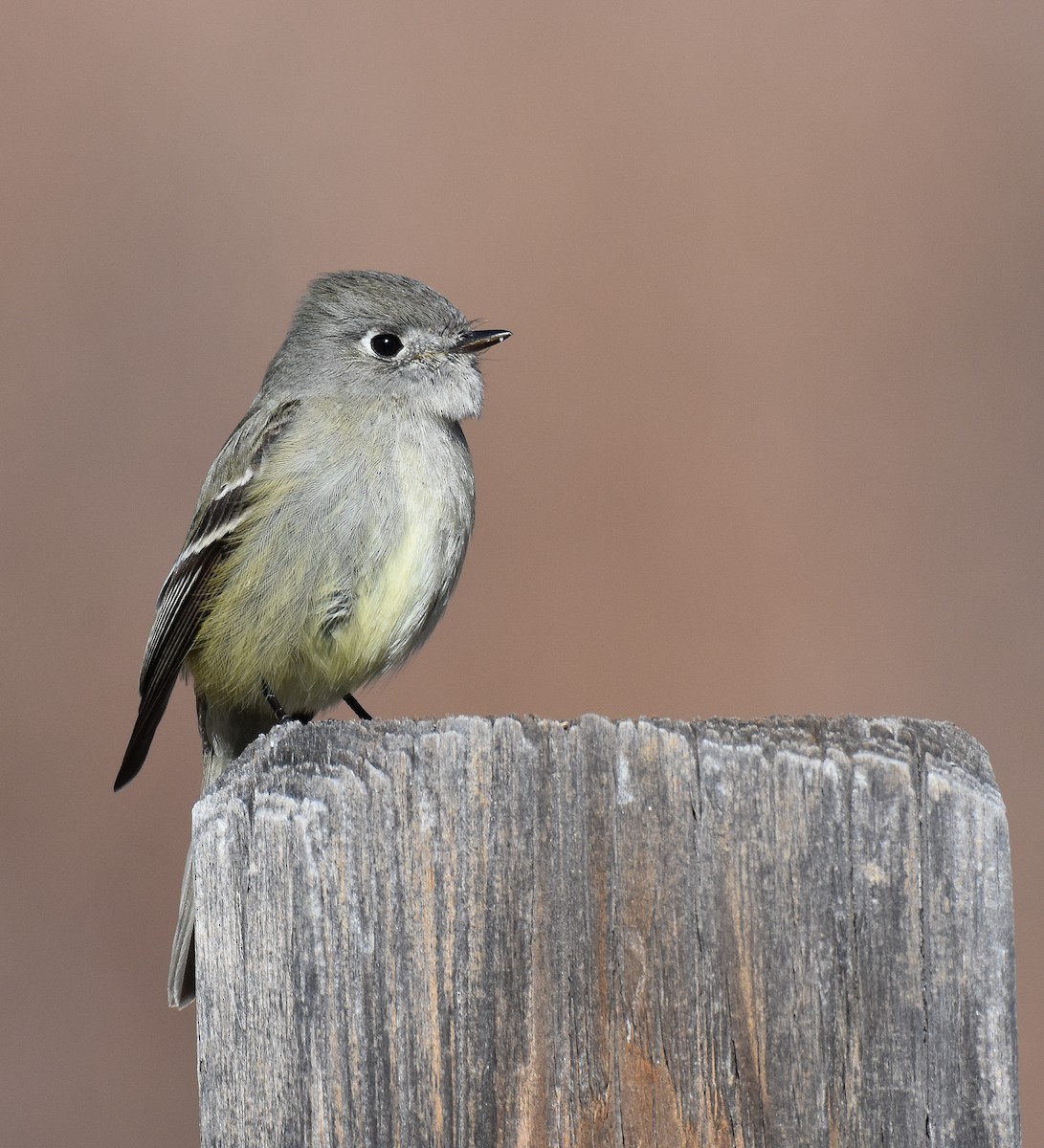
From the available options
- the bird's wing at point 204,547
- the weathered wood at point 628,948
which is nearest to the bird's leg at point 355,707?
the bird's wing at point 204,547

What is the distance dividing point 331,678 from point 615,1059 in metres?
2.75

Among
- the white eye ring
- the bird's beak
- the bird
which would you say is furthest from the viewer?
the white eye ring

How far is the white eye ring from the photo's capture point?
15.3 feet

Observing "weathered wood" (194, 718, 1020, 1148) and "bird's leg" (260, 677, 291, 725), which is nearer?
"weathered wood" (194, 718, 1020, 1148)

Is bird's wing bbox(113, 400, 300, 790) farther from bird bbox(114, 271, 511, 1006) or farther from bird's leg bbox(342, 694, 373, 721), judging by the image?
bird's leg bbox(342, 694, 373, 721)

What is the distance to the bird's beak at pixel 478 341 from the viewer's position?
4.54 m

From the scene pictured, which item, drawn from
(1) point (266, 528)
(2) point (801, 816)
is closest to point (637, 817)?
(2) point (801, 816)

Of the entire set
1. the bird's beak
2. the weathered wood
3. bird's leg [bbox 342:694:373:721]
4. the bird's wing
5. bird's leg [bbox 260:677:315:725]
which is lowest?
the weathered wood

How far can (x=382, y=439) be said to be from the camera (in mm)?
4285

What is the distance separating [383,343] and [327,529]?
2.76 ft

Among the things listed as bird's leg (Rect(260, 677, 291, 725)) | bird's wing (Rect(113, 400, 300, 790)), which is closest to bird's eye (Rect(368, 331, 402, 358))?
bird's wing (Rect(113, 400, 300, 790))

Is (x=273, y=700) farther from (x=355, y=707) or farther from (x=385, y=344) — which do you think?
(x=385, y=344)

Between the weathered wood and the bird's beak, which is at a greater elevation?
the bird's beak

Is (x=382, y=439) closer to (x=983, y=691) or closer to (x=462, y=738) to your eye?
(x=983, y=691)
